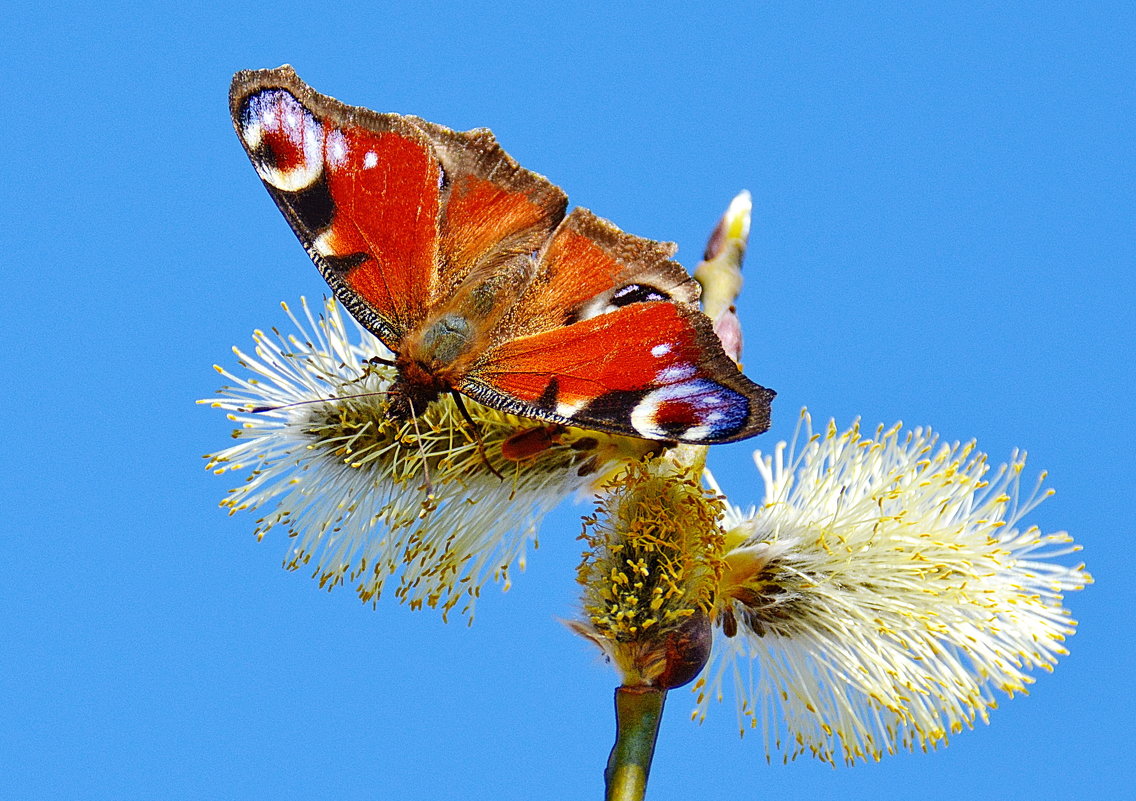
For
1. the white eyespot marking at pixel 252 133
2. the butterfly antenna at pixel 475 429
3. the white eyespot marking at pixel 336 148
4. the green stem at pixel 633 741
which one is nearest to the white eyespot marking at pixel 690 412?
the butterfly antenna at pixel 475 429

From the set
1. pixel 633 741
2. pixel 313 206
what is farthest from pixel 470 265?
pixel 633 741

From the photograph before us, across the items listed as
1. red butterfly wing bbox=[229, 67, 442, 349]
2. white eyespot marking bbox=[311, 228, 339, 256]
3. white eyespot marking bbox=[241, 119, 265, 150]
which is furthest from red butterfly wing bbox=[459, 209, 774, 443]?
white eyespot marking bbox=[241, 119, 265, 150]

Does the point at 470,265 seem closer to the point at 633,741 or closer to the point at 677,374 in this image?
the point at 677,374

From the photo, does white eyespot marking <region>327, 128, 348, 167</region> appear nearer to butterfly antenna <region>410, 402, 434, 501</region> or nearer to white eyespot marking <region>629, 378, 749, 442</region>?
butterfly antenna <region>410, 402, 434, 501</region>

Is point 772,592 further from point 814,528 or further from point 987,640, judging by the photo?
point 987,640

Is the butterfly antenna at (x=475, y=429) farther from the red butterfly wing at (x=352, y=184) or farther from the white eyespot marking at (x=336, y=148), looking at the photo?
the white eyespot marking at (x=336, y=148)
